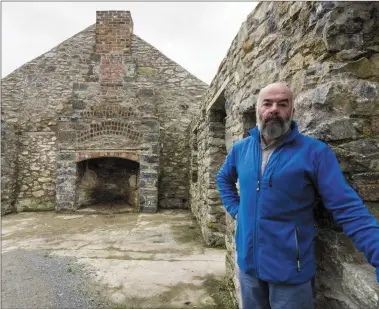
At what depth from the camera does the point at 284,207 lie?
1.22 meters

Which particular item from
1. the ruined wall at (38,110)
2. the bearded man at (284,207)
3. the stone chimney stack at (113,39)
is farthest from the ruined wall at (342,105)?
the ruined wall at (38,110)

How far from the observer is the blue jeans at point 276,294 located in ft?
3.92

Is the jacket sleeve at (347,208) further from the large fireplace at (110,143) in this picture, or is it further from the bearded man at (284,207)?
the large fireplace at (110,143)

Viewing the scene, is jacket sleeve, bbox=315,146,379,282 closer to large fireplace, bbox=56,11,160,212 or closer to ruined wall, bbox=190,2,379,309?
ruined wall, bbox=190,2,379,309

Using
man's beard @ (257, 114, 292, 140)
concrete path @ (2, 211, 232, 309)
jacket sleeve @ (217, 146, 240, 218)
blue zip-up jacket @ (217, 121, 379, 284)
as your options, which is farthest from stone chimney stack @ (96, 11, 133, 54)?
blue zip-up jacket @ (217, 121, 379, 284)

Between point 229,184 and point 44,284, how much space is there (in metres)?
2.37

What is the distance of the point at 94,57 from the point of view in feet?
26.2

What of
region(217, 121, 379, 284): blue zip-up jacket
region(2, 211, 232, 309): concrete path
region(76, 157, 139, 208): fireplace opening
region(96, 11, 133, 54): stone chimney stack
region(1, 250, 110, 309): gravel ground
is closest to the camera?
region(217, 121, 379, 284): blue zip-up jacket

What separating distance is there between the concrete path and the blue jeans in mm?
1154

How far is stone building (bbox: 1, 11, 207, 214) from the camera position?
6887mm

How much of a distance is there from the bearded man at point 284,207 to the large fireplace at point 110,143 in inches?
221

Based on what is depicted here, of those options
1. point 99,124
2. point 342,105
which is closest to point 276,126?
point 342,105

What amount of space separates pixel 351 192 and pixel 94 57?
8.30 metres

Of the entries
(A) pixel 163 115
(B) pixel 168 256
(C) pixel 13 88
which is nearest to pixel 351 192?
(B) pixel 168 256
